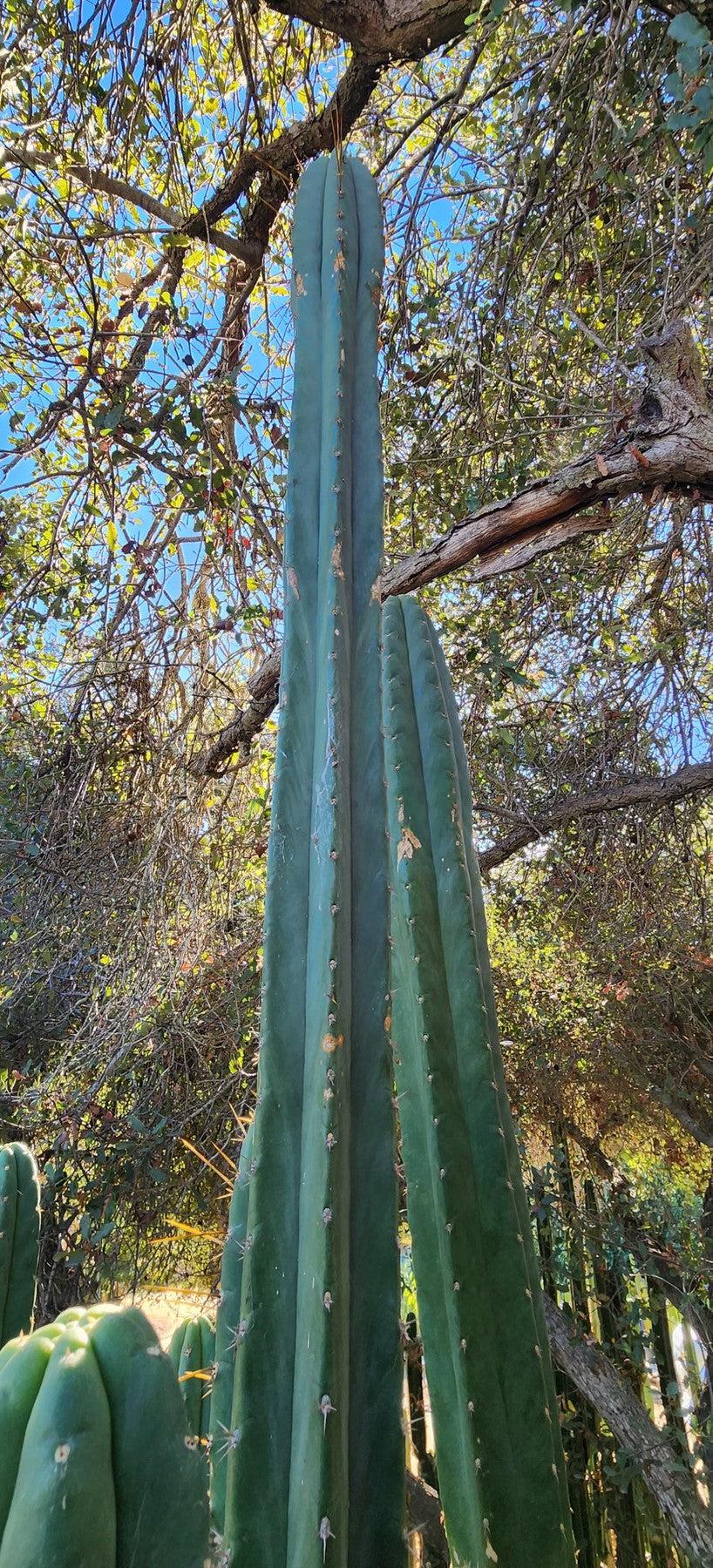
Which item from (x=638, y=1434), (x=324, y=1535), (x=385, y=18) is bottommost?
(x=638, y=1434)

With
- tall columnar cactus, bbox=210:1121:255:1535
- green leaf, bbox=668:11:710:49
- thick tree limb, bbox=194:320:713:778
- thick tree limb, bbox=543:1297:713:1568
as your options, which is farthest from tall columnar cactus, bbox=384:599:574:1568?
thick tree limb, bbox=543:1297:713:1568

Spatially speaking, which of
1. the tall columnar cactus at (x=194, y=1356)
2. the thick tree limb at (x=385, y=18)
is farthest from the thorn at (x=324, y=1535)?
the thick tree limb at (x=385, y=18)

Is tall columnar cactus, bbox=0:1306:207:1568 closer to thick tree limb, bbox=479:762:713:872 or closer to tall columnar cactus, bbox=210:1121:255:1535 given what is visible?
tall columnar cactus, bbox=210:1121:255:1535

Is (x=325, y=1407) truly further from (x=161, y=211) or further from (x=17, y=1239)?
(x=161, y=211)

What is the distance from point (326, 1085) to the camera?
0.79m

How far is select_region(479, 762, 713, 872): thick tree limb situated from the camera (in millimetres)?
2734

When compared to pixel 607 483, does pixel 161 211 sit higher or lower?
higher

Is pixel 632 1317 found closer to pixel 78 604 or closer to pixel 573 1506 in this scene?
pixel 573 1506

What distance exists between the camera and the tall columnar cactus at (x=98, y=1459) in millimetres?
563

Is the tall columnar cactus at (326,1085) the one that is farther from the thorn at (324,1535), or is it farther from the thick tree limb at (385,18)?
the thick tree limb at (385,18)

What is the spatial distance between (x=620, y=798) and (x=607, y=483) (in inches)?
48.9

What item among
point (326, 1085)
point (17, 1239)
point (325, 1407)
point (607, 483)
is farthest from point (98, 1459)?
point (607, 483)

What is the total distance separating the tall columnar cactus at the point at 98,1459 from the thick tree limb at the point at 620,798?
2.43 m

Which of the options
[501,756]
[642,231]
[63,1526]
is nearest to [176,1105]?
[501,756]
